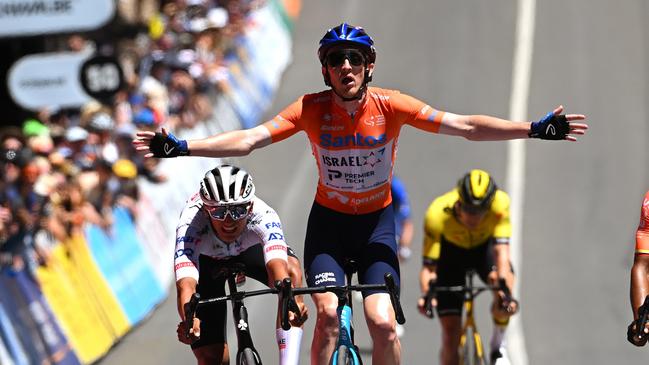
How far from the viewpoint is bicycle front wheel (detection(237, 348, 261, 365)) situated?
8.30 m

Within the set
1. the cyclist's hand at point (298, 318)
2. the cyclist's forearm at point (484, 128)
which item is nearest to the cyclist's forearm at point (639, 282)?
the cyclist's forearm at point (484, 128)

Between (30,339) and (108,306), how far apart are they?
179cm

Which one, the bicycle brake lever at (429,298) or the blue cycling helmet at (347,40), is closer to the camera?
the blue cycling helmet at (347,40)

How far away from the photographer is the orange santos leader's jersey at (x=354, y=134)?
862 cm

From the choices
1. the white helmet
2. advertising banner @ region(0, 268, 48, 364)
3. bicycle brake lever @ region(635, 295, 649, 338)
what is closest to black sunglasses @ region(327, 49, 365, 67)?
the white helmet

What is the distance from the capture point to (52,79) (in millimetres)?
12672

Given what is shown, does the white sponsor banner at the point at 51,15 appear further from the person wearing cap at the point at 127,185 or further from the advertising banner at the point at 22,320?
the person wearing cap at the point at 127,185

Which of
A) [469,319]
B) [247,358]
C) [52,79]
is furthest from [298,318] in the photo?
[52,79]

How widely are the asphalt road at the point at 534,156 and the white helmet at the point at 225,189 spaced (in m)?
5.64

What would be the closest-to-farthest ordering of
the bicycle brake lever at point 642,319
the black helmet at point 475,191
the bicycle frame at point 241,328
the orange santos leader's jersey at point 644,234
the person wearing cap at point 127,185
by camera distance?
the bicycle brake lever at point 642,319, the orange santos leader's jersey at point 644,234, the bicycle frame at point 241,328, the black helmet at point 475,191, the person wearing cap at point 127,185

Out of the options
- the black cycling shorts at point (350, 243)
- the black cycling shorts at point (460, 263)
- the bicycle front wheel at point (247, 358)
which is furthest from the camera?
the black cycling shorts at point (460, 263)

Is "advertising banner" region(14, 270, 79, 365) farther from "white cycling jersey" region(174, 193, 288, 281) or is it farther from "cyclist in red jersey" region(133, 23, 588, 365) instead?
"cyclist in red jersey" region(133, 23, 588, 365)

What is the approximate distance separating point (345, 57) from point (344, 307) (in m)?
1.71

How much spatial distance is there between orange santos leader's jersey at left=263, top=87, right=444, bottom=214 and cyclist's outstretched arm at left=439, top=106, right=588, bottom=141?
0.46 ft
